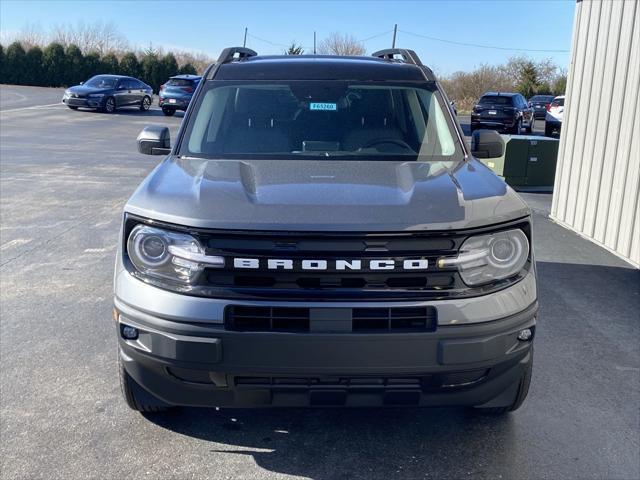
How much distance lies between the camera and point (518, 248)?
289cm

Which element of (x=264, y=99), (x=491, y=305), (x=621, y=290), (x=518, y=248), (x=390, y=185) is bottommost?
(x=621, y=290)

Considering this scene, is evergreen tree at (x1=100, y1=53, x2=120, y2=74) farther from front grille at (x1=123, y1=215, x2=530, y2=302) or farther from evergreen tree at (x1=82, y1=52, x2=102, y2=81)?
front grille at (x1=123, y1=215, x2=530, y2=302)

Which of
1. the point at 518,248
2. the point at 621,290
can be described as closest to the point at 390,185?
the point at 518,248

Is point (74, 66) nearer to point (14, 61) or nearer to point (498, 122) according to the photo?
point (14, 61)

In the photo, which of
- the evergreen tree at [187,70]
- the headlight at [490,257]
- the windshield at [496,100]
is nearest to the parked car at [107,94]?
the windshield at [496,100]

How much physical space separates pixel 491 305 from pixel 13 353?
3.25 metres

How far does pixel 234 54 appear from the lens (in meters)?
4.99

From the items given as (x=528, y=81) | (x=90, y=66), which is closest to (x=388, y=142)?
(x=90, y=66)

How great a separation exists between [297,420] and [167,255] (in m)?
1.32

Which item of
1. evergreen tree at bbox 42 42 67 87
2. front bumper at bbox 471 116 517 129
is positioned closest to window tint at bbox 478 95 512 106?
front bumper at bbox 471 116 517 129

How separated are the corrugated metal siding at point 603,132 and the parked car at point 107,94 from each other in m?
22.4

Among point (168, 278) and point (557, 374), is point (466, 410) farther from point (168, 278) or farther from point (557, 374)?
point (168, 278)

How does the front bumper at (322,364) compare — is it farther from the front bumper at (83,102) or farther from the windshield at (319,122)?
the front bumper at (83,102)

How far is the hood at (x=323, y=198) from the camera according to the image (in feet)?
8.84
